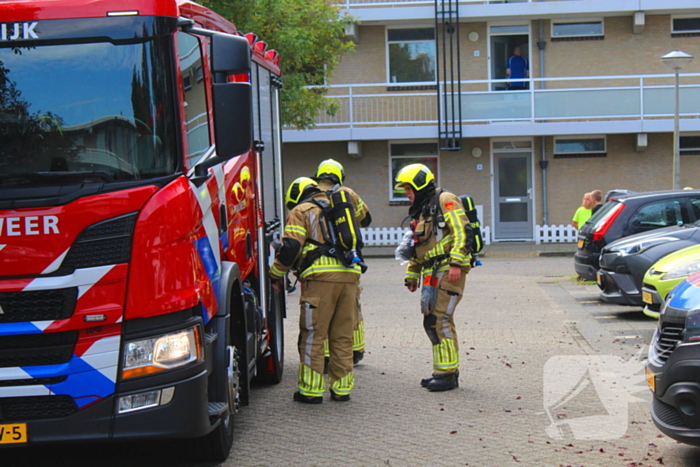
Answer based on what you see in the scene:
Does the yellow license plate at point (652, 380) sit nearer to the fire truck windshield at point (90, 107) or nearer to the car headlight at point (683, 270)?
the fire truck windshield at point (90, 107)

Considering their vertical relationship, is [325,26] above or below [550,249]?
above

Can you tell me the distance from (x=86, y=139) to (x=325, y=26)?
14909 millimetres

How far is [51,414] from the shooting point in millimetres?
4375

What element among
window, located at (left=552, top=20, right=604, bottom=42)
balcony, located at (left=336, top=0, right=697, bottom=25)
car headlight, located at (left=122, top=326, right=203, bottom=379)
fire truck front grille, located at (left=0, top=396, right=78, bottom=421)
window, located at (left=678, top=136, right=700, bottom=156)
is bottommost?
fire truck front grille, located at (left=0, top=396, right=78, bottom=421)

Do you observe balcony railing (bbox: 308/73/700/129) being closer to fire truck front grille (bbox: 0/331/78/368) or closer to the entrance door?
the entrance door

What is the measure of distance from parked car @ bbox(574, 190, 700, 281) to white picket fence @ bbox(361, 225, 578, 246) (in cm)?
1242

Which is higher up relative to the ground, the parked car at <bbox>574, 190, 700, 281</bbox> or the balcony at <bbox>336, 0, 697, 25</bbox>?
the balcony at <bbox>336, 0, 697, 25</bbox>

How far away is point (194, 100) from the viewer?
510 cm

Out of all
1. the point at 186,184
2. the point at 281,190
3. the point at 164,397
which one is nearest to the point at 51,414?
the point at 164,397

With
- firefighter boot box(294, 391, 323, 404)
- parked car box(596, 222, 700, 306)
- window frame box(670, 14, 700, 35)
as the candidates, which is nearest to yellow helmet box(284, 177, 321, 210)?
firefighter boot box(294, 391, 323, 404)

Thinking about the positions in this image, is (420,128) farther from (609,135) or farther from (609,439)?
(609,439)

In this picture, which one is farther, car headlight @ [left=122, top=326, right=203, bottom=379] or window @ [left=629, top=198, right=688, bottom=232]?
window @ [left=629, top=198, right=688, bottom=232]

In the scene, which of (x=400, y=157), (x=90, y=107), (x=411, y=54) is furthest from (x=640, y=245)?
(x=411, y=54)

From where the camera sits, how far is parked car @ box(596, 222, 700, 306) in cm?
1135
